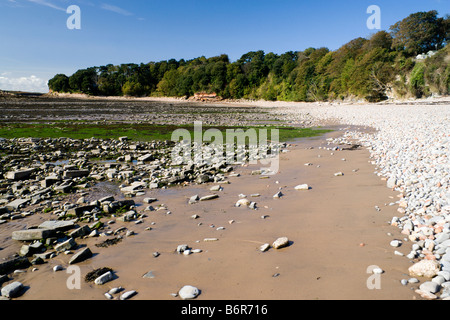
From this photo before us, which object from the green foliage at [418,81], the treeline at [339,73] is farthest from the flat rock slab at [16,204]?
the green foliage at [418,81]

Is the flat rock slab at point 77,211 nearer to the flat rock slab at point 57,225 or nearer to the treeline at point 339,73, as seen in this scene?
the flat rock slab at point 57,225

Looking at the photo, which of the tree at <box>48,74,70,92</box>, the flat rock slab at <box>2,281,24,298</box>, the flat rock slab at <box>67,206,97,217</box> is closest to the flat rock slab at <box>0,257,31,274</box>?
the flat rock slab at <box>2,281,24,298</box>

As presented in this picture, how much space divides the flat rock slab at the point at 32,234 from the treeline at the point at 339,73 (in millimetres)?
48962

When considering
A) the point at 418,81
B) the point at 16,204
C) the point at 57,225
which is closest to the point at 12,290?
the point at 57,225

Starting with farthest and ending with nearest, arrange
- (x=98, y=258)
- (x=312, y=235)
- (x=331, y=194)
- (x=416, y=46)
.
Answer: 1. (x=416, y=46)
2. (x=331, y=194)
3. (x=312, y=235)
4. (x=98, y=258)

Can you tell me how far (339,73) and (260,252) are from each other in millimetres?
67507

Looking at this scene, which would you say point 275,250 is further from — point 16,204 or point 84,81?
point 84,81

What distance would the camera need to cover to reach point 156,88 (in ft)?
469

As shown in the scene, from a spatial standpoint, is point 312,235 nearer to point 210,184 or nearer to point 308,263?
point 308,263

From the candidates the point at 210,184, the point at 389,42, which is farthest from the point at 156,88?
the point at 210,184

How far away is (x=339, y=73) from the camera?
62.7 meters

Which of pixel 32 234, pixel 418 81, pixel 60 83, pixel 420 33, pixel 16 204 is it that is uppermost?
pixel 60 83

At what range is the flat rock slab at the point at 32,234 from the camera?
16.3 feet
